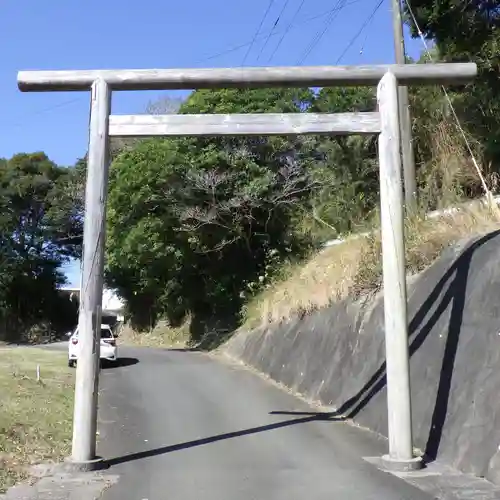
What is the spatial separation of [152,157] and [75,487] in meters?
22.2

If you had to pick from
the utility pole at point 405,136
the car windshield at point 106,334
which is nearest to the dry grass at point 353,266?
the utility pole at point 405,136

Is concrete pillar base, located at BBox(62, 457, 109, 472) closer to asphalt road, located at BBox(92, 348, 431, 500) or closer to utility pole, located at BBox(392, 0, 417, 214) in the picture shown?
asphalt road, located at BBox(92, 348, 431, 500)

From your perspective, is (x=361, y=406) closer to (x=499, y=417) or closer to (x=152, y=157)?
(x=499, y=417)

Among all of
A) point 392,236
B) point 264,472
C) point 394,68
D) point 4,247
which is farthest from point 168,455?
point 4,247

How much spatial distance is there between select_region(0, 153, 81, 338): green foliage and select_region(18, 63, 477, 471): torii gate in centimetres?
3919

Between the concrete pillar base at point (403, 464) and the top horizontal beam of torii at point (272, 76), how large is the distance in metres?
4.68

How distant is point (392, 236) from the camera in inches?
318

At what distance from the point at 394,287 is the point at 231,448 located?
2.99 m

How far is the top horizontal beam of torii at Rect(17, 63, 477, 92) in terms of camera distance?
27.1ft

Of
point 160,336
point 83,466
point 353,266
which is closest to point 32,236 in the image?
point 160,336

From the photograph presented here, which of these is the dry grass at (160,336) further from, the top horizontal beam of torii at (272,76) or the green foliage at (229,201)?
the top horizontal beam of torii at (272,76)

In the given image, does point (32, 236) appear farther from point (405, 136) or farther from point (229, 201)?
point (405, 136)

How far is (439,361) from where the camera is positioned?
882cm

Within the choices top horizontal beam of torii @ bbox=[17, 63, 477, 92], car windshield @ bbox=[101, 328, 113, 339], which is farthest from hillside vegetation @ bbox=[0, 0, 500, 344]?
car windshield @ bbox=[101, 328, 113, 339]
